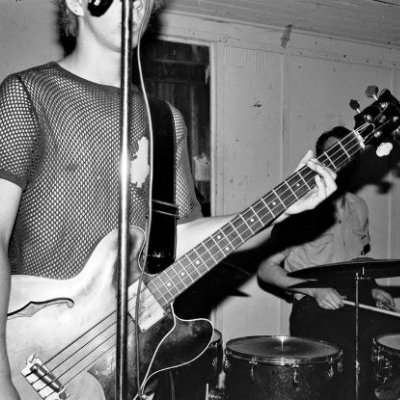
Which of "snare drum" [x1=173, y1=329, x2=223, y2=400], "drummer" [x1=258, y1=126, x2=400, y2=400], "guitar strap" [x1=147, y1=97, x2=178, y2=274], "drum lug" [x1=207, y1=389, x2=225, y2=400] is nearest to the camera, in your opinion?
"guitar strap" [x1=147, y1=97, x2=178, y2=274]

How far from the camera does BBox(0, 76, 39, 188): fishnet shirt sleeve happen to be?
157 cm

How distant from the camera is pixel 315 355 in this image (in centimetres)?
293

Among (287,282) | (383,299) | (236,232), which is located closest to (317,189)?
(236,232)

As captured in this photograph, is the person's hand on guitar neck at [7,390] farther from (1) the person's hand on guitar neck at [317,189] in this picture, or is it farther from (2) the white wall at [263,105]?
(2) the white wall at [263,105]

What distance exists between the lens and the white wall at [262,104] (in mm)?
4621

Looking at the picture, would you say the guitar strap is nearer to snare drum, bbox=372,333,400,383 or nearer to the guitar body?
the guitar body

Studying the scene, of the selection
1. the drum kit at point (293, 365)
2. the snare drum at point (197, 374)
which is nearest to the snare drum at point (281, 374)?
the drum kit at point (293, 365)

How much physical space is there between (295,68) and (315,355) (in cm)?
290

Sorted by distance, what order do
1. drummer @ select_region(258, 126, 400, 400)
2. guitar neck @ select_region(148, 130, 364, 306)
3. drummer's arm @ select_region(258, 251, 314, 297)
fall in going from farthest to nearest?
drummer's arm @ select_region(258, 251, 314, 297), drummer @ select_region(258, 126, 400, 400), guitar neck @ select_region(148, 130, 364, 306)

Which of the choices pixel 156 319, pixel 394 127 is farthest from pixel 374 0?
pixel 156 319

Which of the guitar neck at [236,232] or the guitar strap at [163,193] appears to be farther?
the guitar strap at [163,193]

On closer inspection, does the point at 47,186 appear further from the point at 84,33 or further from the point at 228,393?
the point at 228,393

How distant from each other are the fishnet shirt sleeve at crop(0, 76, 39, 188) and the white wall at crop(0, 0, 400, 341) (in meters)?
2.92

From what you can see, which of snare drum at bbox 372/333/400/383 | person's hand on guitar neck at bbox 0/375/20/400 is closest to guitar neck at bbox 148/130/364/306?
person's hand on guitar neck at bbox 0/375/20/400
